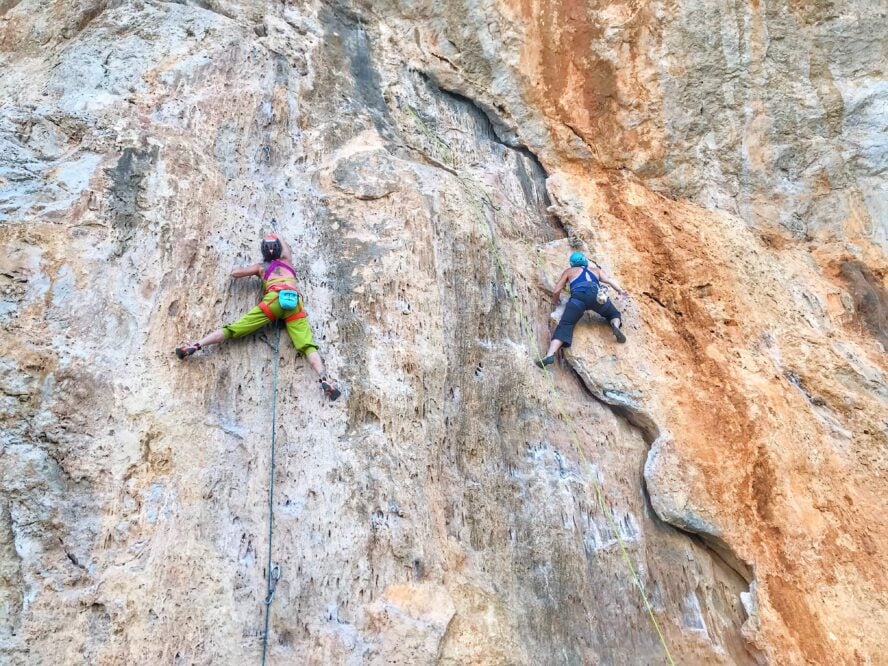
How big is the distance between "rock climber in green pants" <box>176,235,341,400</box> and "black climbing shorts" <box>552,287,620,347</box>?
2.38 meters

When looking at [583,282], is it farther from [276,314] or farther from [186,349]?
[186,349]

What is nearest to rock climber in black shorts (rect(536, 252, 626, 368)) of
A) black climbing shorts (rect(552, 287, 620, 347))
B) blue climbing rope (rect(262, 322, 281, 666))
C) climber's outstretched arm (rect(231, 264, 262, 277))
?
black climbing shorts (rect(552, 287, 620, 347))

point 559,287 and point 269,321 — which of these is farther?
point 559,287

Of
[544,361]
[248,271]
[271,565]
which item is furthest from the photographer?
[544,361]

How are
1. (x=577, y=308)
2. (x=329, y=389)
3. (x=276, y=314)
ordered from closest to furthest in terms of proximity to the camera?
(x=329, y=389) → (x=276, y=314) → (x=577, y=308)

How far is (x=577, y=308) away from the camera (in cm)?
637

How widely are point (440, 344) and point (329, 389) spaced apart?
1.15 meters

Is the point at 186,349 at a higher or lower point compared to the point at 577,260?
lower

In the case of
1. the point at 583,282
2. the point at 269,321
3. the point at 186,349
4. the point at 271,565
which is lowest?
the point at 271,565

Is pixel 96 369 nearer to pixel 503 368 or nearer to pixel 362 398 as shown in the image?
pixel 362 398

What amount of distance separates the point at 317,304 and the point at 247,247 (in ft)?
2.94

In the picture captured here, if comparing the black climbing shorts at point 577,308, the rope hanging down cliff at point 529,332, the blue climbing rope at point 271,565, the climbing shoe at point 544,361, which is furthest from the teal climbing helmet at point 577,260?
the blue climbing rope at point 271,565

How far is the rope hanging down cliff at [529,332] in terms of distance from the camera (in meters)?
5.23

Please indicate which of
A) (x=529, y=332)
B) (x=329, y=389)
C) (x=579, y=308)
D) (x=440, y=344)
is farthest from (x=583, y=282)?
(x=329, y=389)
